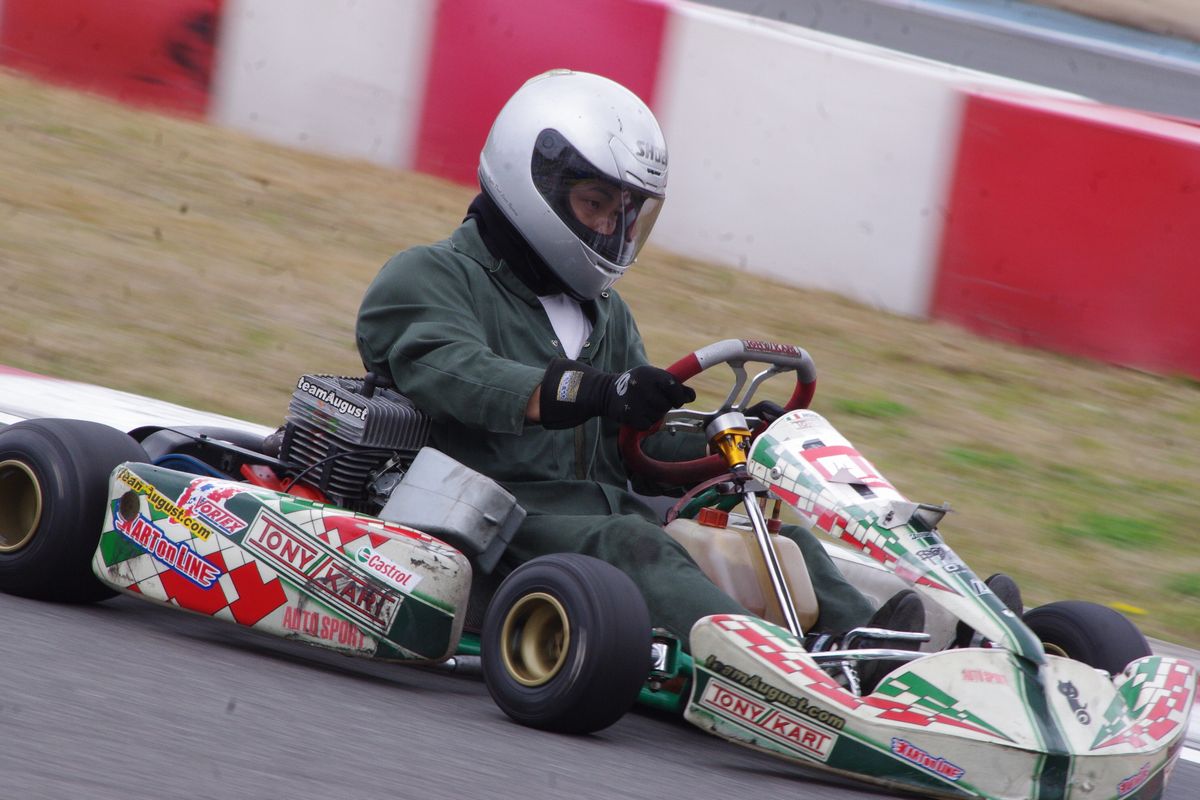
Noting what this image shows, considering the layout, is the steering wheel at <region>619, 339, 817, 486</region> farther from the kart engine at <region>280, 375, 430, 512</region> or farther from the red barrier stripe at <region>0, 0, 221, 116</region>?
the red barrier stripe at <region>0, 0, 221, 116</region>

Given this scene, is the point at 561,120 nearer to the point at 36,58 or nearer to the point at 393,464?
the point at 393,464

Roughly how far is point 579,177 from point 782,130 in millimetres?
3595

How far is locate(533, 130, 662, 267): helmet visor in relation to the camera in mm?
3820

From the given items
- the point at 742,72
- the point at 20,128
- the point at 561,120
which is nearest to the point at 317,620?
the point at 561,120

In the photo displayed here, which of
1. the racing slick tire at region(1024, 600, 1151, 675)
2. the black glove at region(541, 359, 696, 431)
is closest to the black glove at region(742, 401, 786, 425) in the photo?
the black glove at region(541, 359, 696, 431)

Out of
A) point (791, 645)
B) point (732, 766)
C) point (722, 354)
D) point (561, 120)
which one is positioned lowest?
point (732, 766)

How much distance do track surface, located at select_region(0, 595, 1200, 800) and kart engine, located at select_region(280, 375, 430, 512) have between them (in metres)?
0.36

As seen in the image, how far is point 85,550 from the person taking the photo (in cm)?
368

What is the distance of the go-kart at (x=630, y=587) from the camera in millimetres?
2965

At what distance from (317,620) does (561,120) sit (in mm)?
1183

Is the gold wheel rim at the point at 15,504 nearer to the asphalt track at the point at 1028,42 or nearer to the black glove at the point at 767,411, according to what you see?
the black glove at the point at 767,411

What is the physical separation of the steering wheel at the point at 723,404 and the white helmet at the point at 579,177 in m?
0.34

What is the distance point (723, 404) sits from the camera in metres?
3.84

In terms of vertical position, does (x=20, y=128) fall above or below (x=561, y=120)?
below
